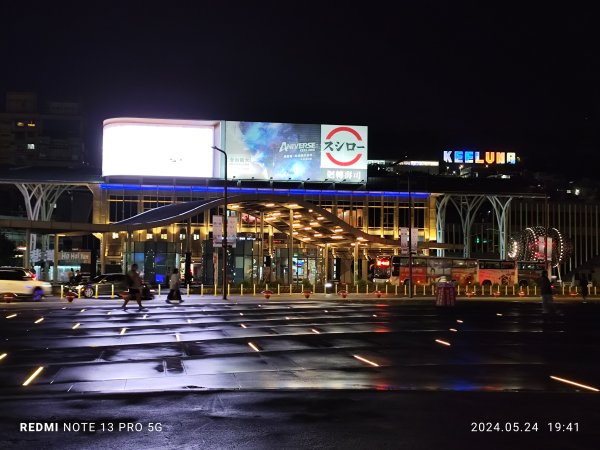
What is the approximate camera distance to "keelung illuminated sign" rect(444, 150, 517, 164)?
133 meters

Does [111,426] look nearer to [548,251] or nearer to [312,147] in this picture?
[548,251]

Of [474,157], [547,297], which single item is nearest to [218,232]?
[547,297]

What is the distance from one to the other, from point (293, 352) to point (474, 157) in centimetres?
12281

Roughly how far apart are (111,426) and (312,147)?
238ft

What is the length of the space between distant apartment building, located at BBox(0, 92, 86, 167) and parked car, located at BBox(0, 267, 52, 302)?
296 feet

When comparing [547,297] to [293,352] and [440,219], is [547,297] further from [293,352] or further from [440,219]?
[440,219]

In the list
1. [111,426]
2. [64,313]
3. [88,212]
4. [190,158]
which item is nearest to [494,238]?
[190,158]

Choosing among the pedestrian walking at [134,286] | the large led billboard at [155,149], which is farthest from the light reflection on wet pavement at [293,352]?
the large led billboard at [155,149]

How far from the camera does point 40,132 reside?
130875 millimetres

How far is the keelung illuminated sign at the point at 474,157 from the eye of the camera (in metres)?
133

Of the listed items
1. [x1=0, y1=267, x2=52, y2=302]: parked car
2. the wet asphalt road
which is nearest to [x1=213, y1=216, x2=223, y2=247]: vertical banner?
[x1=0, y1=267, x2=52, y2=302]: parked car

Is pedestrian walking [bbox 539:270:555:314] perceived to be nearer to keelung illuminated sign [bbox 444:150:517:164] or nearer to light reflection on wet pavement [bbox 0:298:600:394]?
light reflection on wet pavement [bbox 0:298:600:394]

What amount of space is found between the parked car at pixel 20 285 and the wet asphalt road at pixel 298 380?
571 inches

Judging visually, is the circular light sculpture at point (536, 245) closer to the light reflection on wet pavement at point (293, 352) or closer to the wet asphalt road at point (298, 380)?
the light reflection on wet pavement at point (293, 352)
